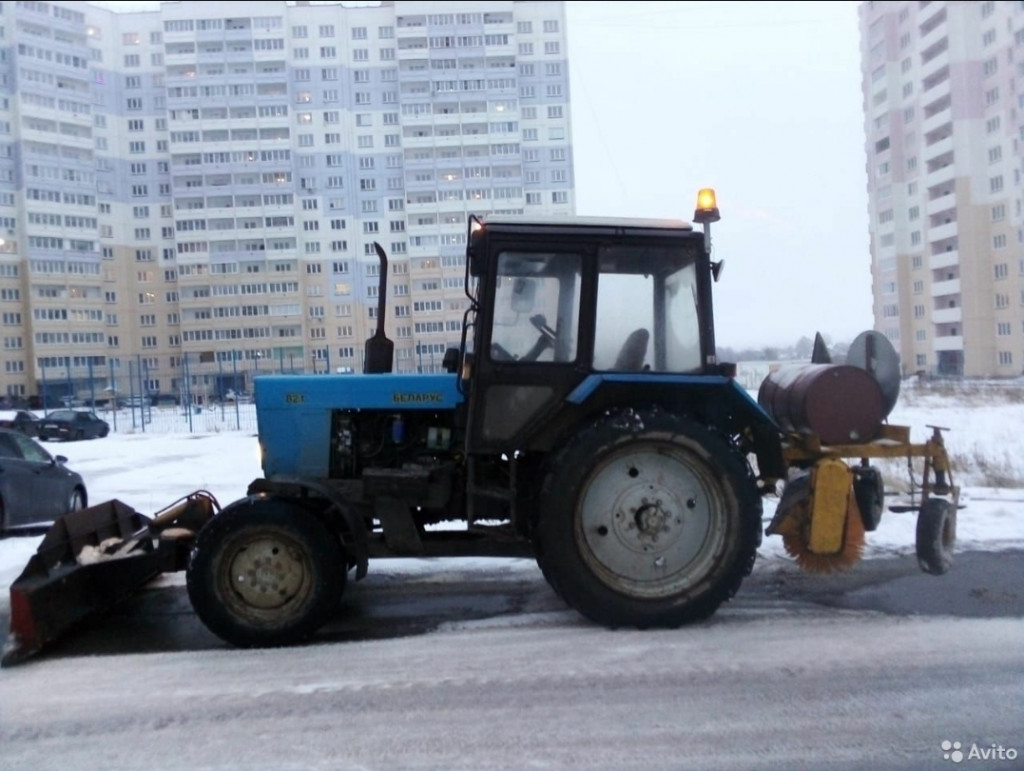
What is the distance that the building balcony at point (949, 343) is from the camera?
10.9 meters

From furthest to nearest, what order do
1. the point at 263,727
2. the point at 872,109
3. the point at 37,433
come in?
the point at 37,433 → the point at 872,109 → the point at 263,727

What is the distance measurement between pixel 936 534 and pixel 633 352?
2773 mm

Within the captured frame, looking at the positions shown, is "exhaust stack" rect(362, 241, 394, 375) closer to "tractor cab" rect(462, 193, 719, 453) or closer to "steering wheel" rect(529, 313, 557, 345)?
"tractor cab" rect(462, 193, 719, 453)

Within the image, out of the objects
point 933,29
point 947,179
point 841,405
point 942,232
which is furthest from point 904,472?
point 933,29

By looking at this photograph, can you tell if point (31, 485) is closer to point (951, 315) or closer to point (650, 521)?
point (650, 521)

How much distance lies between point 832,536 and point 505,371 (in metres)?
2.41

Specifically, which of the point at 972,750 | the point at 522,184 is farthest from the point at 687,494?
the point at 522,184

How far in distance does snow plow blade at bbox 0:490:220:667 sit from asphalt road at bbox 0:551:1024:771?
0.21 metres

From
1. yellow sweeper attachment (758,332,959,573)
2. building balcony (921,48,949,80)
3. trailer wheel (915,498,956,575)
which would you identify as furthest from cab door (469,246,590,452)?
building balcony (921,48,949,80)

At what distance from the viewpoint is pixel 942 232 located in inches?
418

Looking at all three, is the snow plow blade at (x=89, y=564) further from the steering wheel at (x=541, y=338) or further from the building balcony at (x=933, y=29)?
the building balcony at (x=933, y=29)

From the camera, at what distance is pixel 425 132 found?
14680 mm

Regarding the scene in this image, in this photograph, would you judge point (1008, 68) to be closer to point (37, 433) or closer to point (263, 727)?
point (263, 727)

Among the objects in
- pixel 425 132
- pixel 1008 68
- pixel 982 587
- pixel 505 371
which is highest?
pixel 425 132
